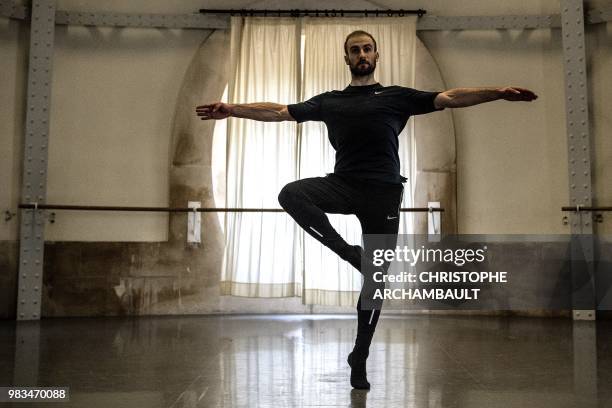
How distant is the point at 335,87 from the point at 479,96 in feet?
10.9

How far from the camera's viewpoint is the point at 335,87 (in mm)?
5953

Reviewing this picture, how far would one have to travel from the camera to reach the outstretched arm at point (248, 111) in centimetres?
309

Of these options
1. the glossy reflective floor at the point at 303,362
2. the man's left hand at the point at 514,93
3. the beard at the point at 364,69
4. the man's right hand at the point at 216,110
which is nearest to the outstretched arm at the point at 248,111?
the man's right hand at the point at 216,110

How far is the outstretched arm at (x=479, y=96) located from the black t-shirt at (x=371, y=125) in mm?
89

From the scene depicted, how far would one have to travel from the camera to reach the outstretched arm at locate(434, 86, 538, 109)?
268cm

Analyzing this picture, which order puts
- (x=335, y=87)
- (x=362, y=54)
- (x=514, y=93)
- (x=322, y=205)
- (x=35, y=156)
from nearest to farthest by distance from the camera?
(x=514, y=93) < (x=322, y=205) < (x=362, y=54) < (x=35, y=156) < (x=335, y=87)

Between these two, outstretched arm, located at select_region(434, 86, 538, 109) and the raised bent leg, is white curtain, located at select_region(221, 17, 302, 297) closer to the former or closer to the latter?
the raised bent leg

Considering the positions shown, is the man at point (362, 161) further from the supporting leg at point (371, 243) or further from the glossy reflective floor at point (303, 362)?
the glossy reflective floor at point (303, 362)

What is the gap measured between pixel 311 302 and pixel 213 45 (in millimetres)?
2724

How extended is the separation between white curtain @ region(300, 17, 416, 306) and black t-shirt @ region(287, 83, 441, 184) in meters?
2.74

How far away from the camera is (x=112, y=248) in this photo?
5.93 meters

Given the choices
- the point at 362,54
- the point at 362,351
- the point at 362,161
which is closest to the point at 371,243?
the point at 362,161

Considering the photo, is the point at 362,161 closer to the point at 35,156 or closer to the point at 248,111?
the point at 248,111

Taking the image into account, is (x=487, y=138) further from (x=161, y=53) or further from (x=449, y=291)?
(x=161, y=53)
